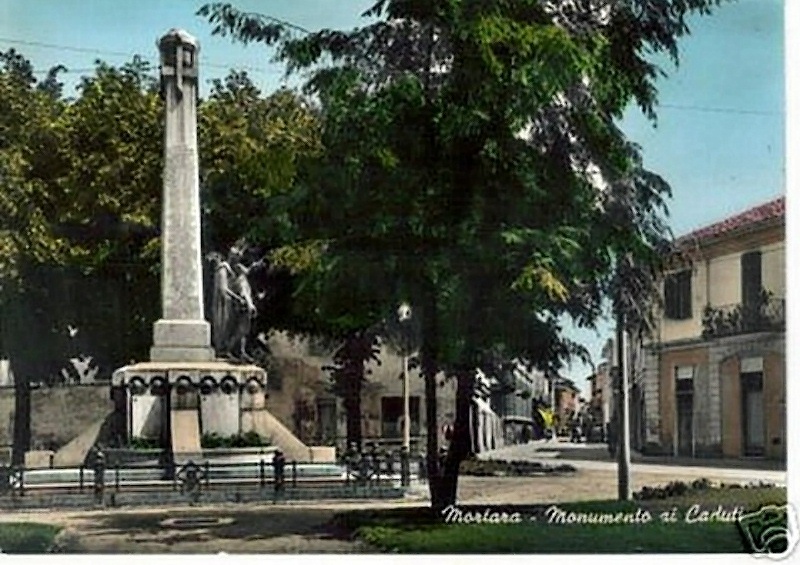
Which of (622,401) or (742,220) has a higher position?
(742,220)

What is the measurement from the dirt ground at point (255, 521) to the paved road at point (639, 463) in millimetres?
32

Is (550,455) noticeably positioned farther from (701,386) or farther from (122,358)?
(122,358)

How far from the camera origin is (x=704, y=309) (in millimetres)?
8117

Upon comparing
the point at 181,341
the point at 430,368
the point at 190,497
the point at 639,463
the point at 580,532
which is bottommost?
the point at 580,532

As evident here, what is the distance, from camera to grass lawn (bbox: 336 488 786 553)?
7859 mm

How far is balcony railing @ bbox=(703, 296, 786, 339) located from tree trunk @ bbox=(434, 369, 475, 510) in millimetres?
930

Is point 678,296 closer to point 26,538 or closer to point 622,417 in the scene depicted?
point 622,417

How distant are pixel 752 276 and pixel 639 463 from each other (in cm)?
83

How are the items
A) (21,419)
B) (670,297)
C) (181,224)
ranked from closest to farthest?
(21,419) < (181,224) < (670,297)

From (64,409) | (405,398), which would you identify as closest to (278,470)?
(405,398)

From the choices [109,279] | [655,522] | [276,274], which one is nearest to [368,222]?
[276,274]

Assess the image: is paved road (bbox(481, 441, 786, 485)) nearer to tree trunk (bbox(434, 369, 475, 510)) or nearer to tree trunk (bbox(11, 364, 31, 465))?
tree trunk (bbox(434, 369, 475, 510))

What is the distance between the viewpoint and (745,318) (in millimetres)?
8047

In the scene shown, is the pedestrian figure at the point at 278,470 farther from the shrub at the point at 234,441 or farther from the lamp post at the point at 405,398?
the lamp post at the point at 405,398
